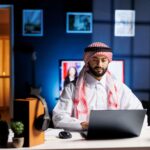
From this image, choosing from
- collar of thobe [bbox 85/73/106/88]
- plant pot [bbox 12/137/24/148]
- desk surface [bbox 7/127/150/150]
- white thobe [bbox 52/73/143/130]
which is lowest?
desk surface [bbox 7/127/150/150]

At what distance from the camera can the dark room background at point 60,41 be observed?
5.26m

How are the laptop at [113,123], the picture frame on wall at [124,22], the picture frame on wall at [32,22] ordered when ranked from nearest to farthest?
1. the laptop at [113,123]
2. the picture frame on wall at [32,22]
3. the picture frame on wall at [124,22]

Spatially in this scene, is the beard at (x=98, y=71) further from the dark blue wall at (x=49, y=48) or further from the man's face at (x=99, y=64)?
the dark blue wall at (x=49, y=48)

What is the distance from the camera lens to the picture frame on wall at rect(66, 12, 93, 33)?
5289mm

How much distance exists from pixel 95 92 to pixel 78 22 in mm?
2834

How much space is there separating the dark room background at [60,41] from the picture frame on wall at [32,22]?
0.05 meters

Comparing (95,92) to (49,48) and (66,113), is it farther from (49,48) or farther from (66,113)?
(49,48)

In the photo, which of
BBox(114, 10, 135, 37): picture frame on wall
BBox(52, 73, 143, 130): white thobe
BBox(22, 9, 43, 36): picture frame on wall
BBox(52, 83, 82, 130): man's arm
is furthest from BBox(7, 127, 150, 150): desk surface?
BBox(114, 10, 135, 37): picture frame on wall

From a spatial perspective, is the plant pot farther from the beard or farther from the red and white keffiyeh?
the beard

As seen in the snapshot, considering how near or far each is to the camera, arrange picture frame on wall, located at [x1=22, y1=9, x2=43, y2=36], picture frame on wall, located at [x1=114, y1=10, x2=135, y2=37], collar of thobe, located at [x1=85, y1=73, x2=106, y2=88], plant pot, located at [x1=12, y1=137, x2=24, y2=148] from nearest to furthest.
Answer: plant pot, located at [x1=12, y1=137, x2=24, y2=148], collar of thobe, located at [x1=85, y1=73, x2=106, y2=88], picture frame on wall, located at [x1=22, y1=9, x2=43, y2=36], picture frame on wall, located at [x1=114, y1=10, x2=135, y2=37]

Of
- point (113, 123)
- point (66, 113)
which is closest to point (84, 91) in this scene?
point (66, 113)

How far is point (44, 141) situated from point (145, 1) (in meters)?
4.11

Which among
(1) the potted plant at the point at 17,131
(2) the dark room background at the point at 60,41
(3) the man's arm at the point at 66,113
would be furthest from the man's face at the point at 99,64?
(2) the dark room background at the point at 60,41

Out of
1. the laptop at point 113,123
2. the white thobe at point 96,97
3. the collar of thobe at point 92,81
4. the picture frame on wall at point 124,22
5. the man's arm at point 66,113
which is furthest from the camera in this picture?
the picture frame on wall at point 124,22
